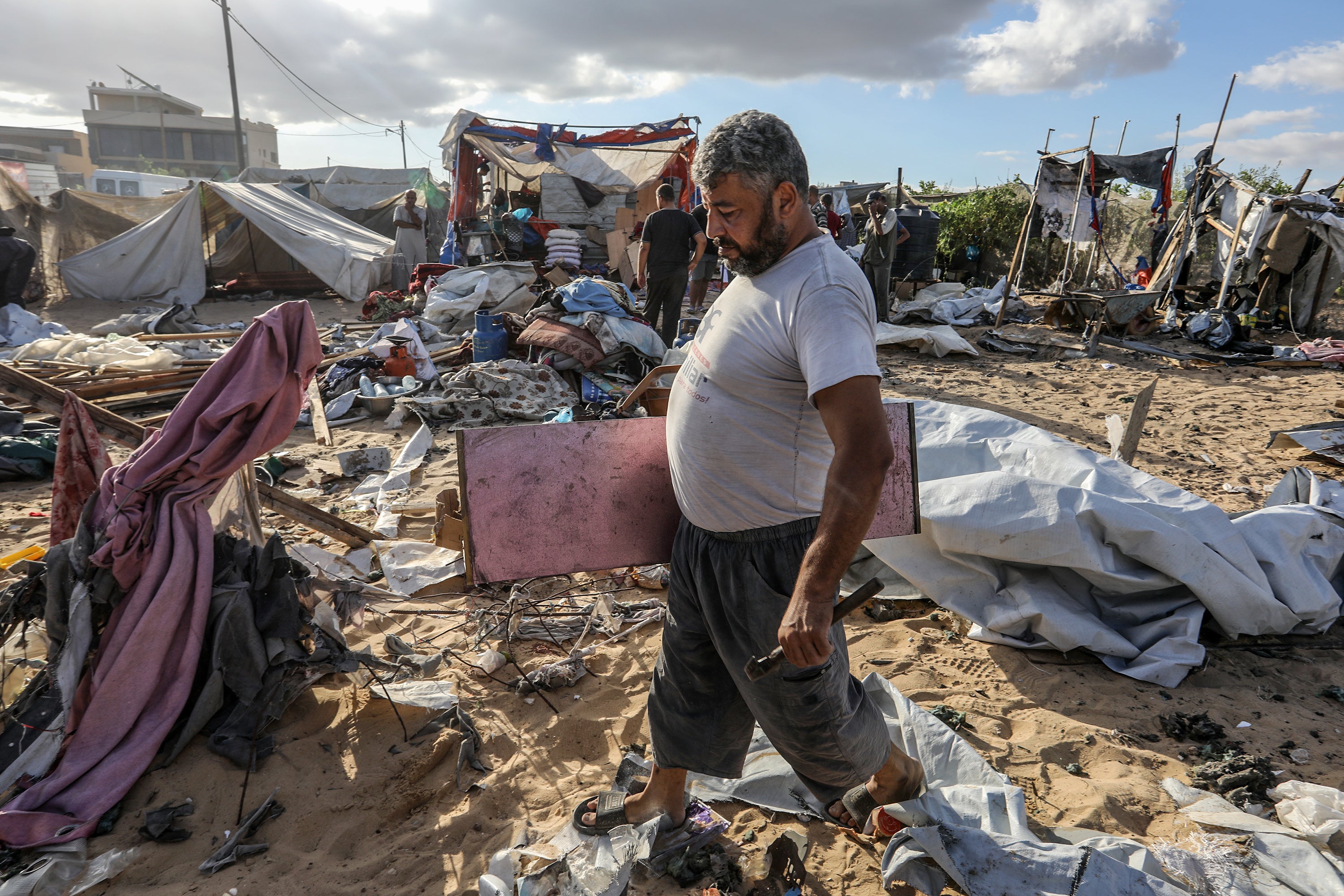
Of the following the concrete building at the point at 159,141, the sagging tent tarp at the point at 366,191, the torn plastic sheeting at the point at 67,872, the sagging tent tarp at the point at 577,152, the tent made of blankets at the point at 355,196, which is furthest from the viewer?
the concrete building at the point at 159,141

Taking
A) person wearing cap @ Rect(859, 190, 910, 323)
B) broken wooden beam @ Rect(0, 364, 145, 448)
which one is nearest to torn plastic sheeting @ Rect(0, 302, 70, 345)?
broken wooden beam @ Rect(0, 364, 145, 448)

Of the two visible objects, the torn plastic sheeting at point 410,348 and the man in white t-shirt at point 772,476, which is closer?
the man in white t-shirt at point 772,476

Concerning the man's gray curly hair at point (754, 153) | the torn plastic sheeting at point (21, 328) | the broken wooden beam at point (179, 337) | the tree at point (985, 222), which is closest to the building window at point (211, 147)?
the torn plastic sheeting at point (21, 328)

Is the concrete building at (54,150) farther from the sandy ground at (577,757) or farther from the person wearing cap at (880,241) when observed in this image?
the sandy ground at (577,757)

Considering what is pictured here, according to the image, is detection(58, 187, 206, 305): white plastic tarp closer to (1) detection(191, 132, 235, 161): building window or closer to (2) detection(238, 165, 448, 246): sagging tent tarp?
(2) detection(238, 165, 448, 246): sagging tent tarp

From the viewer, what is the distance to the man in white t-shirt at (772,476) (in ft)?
4.52

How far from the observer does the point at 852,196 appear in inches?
713

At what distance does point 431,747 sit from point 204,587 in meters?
0.91

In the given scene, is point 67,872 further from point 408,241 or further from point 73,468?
point 408,241

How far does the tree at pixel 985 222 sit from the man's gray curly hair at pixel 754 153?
48.9 ft

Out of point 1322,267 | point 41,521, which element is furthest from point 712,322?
point 1322,267

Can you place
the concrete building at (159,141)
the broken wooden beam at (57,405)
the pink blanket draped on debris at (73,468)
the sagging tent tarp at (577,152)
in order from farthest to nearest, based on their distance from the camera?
the concrete building at (159,141), the sagging tent tarp at (577,152), the broken wooden beam at (57,405), the pink blanket draped on debris at (73,468)

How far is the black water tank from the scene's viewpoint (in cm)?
1355

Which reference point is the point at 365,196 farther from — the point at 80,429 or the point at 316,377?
the point at 80,429
